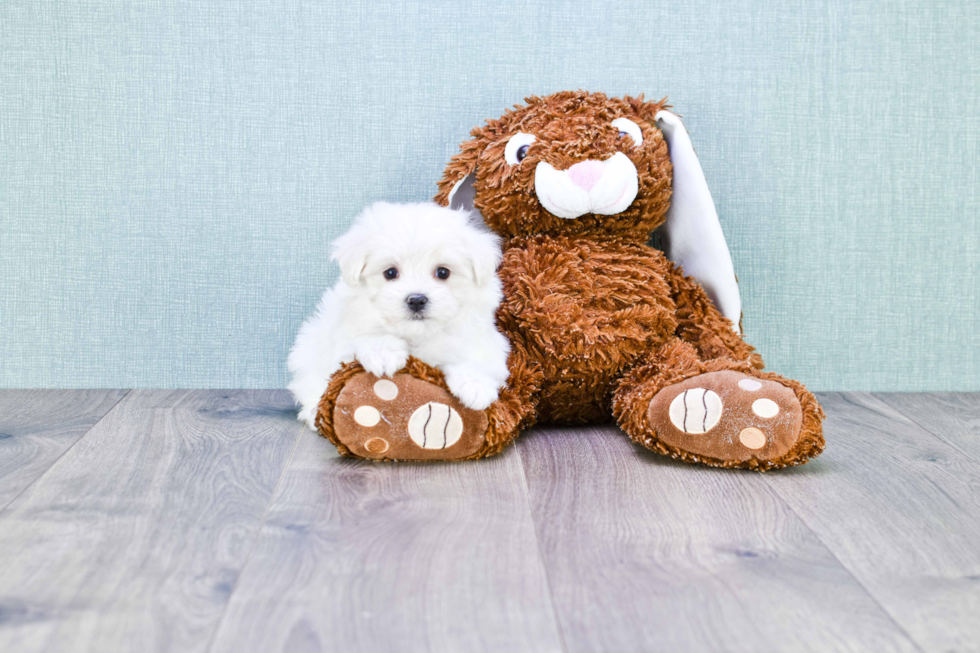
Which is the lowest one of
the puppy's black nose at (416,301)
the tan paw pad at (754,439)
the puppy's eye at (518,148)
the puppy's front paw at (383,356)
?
the tan paw pad at (754,439)

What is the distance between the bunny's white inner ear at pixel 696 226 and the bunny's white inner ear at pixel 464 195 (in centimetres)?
37

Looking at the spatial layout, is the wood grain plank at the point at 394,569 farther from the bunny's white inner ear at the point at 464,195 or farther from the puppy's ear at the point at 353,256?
the bunny's white inner ear at the point at 464,195

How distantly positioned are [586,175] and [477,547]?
2.31 feet

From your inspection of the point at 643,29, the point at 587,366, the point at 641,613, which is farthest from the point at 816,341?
the point at 641,613

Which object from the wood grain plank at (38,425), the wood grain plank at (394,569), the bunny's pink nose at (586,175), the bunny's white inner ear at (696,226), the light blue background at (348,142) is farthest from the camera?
the light blue background at (348,142)

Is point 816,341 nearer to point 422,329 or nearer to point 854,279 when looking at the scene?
point 854,279

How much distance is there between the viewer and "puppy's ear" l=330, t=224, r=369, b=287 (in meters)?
1.24

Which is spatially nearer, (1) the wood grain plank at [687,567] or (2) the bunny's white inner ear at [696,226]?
(1) the wood grain plank at [687,567]

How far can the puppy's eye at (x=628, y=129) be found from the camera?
1451mm

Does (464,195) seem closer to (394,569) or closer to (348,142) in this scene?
(348,142)

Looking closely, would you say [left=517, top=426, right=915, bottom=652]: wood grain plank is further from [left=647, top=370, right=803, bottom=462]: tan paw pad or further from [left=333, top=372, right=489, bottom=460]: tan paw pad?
[left=333, top=372, right=489, bottom=460]: tan paw pad

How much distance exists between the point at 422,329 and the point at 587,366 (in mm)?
325

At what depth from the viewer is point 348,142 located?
5.54ft

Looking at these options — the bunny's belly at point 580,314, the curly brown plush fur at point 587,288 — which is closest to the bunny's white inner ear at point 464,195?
the curly brown plush fur at point 587,288
